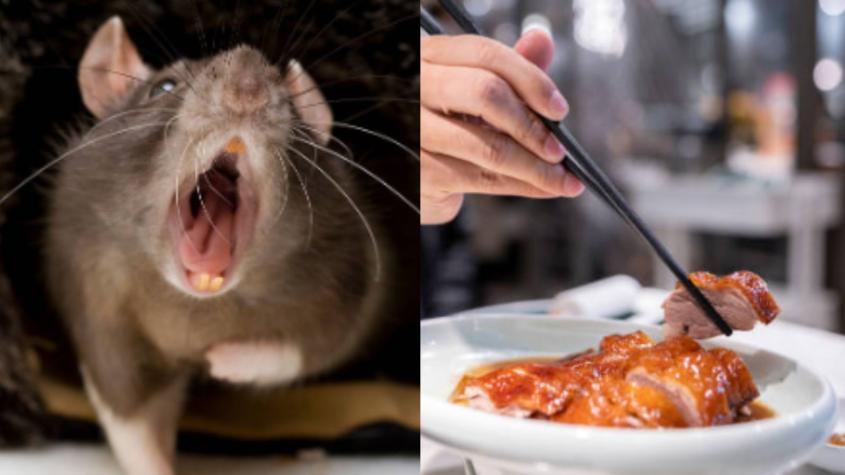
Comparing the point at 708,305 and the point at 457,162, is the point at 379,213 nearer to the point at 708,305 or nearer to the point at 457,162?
the point at 457,162

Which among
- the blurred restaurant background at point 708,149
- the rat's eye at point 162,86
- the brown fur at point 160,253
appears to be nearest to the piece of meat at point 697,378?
the brown fur at point 160,253

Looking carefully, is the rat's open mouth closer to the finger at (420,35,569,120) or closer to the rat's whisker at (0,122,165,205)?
the rat's whisker at (0,122,165,205)

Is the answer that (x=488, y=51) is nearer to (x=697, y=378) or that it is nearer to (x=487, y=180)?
(x=487, y=180)

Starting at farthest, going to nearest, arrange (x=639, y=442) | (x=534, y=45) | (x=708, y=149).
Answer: (x=708, y=149)
(x=534, y=45)
(x=639, y=442)

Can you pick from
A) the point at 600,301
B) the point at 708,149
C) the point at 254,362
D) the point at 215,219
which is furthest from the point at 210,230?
the point at 708,149

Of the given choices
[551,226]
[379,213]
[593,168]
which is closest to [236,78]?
[379,213]

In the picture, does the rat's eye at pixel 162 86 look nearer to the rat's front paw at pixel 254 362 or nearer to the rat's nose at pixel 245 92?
the rat's nose at pixel 245 92

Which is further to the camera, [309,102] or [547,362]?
[547,362]
